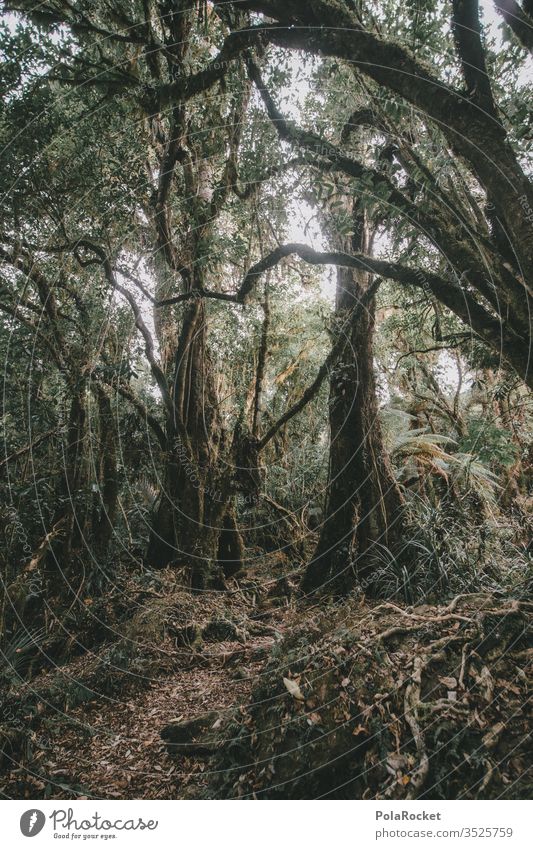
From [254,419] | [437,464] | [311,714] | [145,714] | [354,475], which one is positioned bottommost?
[145,714]

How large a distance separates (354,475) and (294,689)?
323 centimetres

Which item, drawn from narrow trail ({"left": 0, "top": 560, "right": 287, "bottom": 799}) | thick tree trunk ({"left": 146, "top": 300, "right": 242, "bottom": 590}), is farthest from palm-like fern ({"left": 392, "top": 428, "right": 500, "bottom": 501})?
narrow trail ({"left": 0, "top": 560, "right": 287, "bottom": 799})

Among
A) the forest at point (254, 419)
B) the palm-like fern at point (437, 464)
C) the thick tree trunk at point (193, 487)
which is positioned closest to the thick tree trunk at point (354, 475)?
the forest at point (254, 419)

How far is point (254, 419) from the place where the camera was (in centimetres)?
775

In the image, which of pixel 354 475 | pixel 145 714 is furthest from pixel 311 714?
pixel 354 475

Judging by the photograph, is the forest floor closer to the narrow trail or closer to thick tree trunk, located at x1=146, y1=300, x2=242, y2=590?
the narrow trail

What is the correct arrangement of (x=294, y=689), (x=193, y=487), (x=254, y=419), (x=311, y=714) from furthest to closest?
(x=254, y=419) < (x=193, y=487) < (x=294, y=689) < (x=311, y=714)

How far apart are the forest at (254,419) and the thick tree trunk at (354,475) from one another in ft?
0.10

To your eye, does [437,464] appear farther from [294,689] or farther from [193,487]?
[294,689]

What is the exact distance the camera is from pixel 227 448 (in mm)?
7590

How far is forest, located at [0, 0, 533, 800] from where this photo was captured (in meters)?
2.79

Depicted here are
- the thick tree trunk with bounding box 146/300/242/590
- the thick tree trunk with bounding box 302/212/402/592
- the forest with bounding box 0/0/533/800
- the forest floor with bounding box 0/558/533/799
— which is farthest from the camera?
the thick tree trunk with bounding box 146/300/242/590

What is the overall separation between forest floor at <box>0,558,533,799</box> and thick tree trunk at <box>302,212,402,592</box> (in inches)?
42.0
